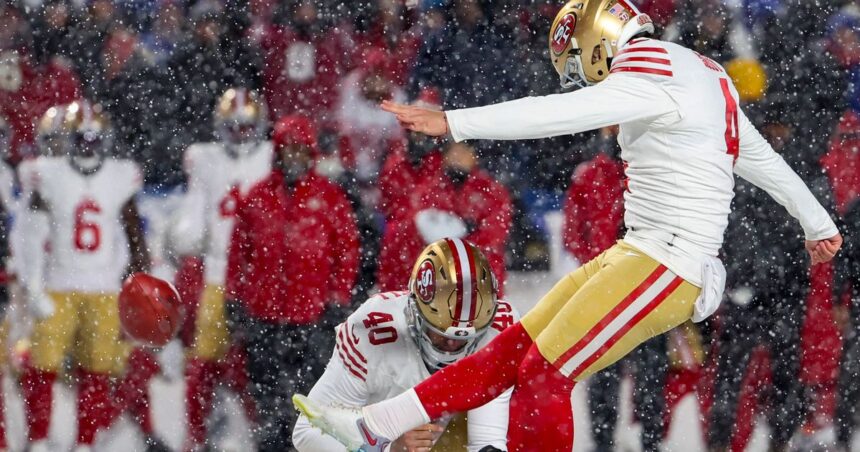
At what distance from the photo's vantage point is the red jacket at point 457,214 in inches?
161

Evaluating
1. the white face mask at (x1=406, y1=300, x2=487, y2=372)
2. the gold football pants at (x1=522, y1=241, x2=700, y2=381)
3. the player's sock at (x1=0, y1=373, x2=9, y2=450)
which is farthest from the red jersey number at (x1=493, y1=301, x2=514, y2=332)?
the player's sock at (x1=0, y1=373, x2=9, y2=450)

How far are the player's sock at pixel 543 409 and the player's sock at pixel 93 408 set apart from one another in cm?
204

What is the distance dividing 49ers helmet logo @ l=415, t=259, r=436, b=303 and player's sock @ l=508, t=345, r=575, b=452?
0.88 feet

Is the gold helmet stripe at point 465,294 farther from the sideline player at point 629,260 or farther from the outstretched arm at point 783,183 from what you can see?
the outstretched arm at point 783,183

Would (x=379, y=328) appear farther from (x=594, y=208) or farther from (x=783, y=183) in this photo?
(x=594, y=208)

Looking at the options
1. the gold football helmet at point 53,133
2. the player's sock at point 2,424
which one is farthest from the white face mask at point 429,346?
the player's sock at point 2,424

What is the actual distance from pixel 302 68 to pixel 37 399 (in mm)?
1445

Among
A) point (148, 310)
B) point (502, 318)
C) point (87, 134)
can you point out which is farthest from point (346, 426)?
point (87, 134)

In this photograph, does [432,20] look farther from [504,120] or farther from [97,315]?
[504,120]

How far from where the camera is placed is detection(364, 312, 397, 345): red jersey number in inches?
118

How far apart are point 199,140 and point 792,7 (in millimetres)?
2016

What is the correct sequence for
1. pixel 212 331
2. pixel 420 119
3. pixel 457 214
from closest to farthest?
pixel 420 119 → pixel 457 214 → pixel 212 331

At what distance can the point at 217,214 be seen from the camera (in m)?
4.20

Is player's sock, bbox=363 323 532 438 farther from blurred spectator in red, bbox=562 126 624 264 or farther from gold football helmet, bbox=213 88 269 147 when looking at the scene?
gold football helmet, bbox=213 88 269 147
